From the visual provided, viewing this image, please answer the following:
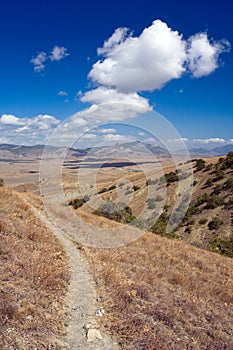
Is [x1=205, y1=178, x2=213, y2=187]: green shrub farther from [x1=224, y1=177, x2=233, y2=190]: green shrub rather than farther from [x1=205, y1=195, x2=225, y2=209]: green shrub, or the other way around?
[x1=205, y1=195, x2=225, y2=209]: green shrub

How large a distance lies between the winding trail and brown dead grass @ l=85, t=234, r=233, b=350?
34 centimetres

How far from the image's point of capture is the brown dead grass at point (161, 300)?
27.6 ft

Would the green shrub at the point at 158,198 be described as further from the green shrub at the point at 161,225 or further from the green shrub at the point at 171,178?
the green shrub at the point at 171,178

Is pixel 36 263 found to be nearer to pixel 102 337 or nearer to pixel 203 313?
pixel 102 337

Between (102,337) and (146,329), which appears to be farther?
(146,329)

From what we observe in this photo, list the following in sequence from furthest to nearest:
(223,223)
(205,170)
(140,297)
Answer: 1. (205,170)
2. (223,223)
3. (140,297)

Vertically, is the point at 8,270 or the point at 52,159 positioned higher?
the point at 52,159

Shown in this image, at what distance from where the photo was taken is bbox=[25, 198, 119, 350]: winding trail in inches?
289

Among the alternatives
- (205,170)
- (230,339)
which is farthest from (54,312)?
(205,170)

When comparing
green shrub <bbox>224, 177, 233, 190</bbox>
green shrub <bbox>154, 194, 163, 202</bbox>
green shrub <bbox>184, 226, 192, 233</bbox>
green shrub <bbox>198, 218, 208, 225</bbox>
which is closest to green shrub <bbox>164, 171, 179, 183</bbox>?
green shrub <bbox>154, 194, 163, 202</bbox>

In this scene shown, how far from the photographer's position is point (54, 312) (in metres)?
8.23

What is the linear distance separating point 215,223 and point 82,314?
1346 inches

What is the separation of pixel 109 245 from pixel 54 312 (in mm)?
9386

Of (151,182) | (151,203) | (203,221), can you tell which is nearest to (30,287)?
(203,221)
